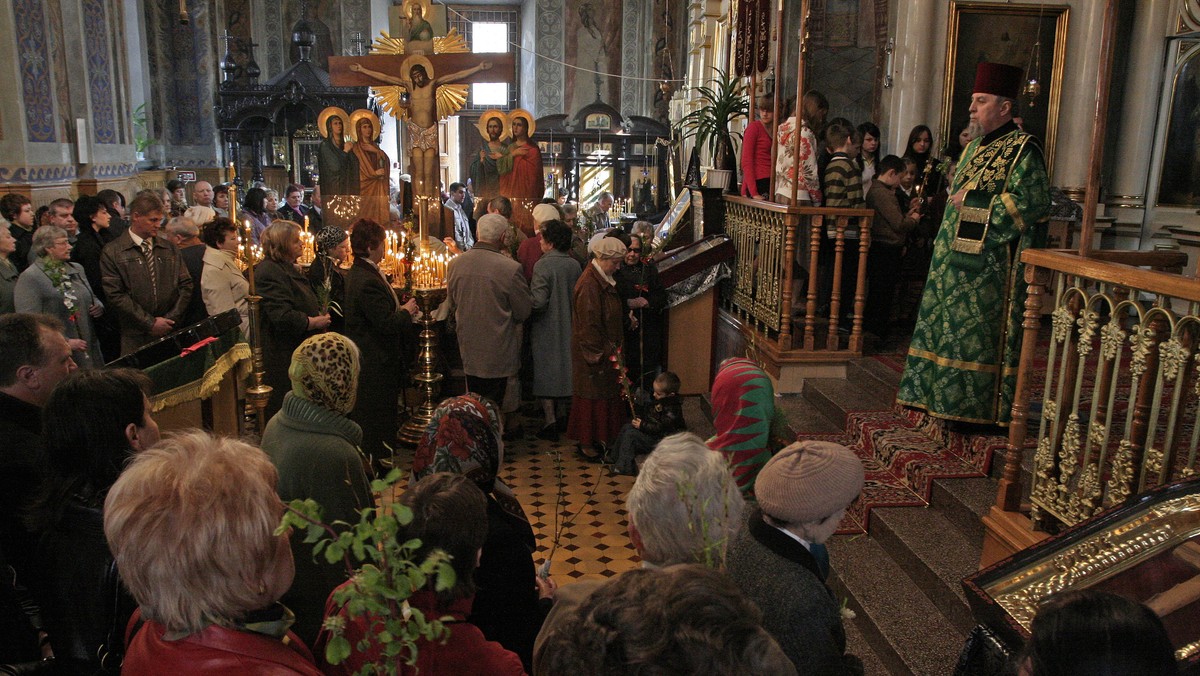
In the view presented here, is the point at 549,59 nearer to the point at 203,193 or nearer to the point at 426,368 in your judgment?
the point at 203,193

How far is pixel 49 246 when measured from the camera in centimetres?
486

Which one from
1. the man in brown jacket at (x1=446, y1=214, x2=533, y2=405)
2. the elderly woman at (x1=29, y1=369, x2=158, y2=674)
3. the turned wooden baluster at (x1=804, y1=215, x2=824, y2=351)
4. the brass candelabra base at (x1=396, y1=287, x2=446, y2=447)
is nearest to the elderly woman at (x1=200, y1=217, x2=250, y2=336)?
the brass candelabra base at (x1=396, y1=287, x2=446, y2=447)

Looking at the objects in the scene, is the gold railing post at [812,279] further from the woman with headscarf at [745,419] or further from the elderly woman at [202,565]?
the elderly woman at [202,565]

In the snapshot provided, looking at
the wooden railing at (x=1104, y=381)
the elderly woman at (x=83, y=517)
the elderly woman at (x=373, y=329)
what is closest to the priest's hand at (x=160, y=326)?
the elderly woman at (x=373, y=329)

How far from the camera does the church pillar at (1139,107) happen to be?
7902mm

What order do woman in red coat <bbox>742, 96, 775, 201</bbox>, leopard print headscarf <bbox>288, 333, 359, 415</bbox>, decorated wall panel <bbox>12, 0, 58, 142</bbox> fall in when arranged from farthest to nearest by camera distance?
1. decorated wall panel <bbox>12, 0, 58, 142</bbox>
2. woman in red coat <bbox>742, 96, 775, 201</bbox>
3. leopard print headscarf <bbox>288, 333, 359, 415</bbox>

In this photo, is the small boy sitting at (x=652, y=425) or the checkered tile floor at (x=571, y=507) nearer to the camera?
the checkered tile floor at (x=571, y=507)

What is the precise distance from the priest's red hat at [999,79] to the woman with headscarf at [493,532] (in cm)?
287

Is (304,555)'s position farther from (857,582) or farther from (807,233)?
(807,233)

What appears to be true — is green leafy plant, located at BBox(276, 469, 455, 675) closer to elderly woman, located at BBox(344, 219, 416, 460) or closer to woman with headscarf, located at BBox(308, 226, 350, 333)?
elderly woman, located at BBox(344, 219, 416, 460)

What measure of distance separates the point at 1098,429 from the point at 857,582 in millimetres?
1135

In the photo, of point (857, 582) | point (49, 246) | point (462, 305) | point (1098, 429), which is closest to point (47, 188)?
point (49, 246)

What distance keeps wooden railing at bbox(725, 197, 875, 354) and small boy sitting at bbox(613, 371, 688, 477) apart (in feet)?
2.92

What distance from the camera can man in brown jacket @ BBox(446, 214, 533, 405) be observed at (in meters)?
5.96
